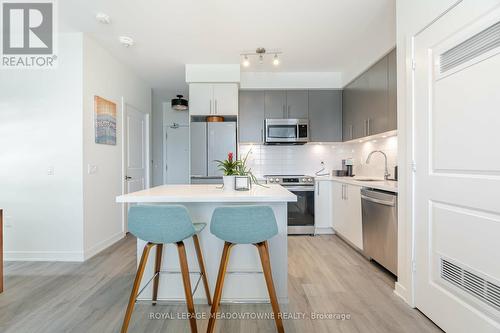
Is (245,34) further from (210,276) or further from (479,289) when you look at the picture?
(479,289)

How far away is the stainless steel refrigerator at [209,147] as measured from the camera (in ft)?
12.7

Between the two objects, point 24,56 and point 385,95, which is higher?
point 24,56

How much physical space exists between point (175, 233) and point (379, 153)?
3.07 m

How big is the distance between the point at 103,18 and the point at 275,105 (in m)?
2.57

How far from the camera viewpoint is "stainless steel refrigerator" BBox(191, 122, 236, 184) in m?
3.87

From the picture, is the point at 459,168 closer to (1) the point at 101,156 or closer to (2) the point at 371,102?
(2) the point at 371,102

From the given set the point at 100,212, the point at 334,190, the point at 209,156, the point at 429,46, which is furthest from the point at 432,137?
the point at 100,212

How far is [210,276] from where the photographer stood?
1.99m

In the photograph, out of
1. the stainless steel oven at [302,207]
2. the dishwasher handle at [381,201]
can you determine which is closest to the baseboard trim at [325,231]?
the stainless steel oven at [302,207]

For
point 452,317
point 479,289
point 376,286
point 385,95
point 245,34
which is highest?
point 245,34

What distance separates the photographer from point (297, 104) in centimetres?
423

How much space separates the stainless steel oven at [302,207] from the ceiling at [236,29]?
1.77m

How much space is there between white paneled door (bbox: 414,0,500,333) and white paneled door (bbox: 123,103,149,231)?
3.81 m

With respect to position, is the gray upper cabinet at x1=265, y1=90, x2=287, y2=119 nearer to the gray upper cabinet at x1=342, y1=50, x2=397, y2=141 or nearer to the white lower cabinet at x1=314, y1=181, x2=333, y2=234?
the gray upper cabinet at x1=342, y1=50, x2=397, y2=141
